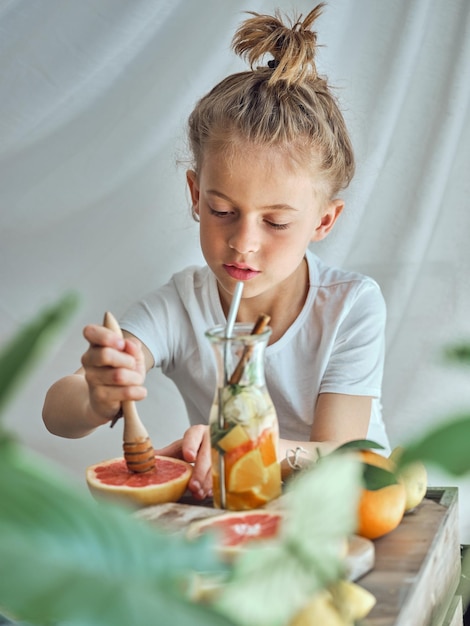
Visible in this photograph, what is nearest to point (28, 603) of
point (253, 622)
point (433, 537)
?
point (253, 622)

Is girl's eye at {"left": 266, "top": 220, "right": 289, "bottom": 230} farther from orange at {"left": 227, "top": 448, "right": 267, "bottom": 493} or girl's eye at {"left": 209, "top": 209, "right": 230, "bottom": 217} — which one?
orange at {"left": 227, "top": 448, "right": 267, "bottom": 493}

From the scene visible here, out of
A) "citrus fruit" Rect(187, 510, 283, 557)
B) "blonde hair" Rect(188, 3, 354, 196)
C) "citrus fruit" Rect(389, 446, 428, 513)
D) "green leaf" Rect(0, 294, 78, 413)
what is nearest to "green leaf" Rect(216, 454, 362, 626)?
"green leaf" Rect(0, 294, 78, 413)

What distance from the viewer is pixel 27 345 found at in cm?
43

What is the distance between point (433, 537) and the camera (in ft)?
2.89

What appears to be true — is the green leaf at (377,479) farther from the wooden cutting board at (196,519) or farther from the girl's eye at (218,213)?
the girl's eye at (218,213)

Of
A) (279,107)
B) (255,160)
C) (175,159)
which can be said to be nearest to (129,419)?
(255,160)

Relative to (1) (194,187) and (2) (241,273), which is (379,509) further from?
(1) (194,187)

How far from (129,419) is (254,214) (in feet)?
1.77

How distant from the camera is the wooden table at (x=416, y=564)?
0.73 metres

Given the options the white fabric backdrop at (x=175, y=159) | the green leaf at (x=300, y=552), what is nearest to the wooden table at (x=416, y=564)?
the green leaf at (x=300, y=552)

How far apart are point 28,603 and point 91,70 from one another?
74.1 inches

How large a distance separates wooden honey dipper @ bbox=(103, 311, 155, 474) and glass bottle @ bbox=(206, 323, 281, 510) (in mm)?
116

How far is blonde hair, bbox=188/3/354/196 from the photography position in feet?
4.91

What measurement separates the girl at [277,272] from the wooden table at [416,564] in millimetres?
277
